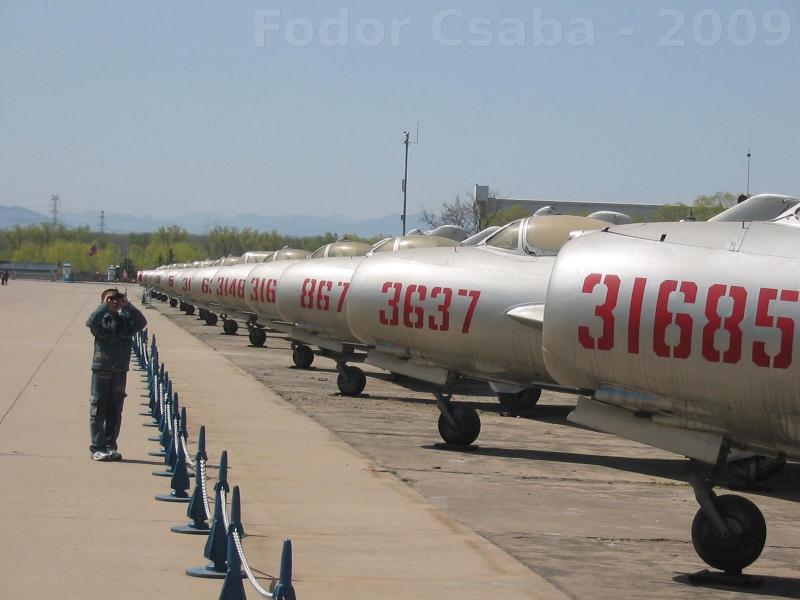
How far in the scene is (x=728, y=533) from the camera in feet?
27.9

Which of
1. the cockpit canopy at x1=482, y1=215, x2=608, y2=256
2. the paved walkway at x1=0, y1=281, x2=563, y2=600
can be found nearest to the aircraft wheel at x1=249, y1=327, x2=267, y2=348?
the paved walkway at x1=0, y1=281, x2=563, y2=600

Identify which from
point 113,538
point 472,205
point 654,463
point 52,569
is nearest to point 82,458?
point 113,538

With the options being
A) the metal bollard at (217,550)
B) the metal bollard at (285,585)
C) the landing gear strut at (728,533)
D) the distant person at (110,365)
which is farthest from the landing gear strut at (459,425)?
the metal bollard at (285,585)

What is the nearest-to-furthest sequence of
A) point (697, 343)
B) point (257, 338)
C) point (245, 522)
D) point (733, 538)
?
point (697, 343), point (733, 538), point (245, 522), point (257, 338)

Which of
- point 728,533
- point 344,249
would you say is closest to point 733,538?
point 728,533

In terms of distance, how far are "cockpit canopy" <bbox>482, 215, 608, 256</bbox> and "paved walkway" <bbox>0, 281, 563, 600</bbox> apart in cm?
296

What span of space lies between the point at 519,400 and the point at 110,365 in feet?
23.5

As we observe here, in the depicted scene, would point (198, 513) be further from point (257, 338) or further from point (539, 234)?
point (257, 338)

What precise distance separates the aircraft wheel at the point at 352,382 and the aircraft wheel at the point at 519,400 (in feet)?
8.95

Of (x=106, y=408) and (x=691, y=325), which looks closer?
(x=691, y=325)

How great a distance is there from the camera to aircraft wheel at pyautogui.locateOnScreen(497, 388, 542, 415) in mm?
18688

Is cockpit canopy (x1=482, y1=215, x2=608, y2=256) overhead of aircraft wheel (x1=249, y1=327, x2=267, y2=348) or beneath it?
overhead

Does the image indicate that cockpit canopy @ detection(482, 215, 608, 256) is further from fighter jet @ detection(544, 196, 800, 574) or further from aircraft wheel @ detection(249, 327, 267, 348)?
aircraft wheel @ detection(249, 327, 267, 348)

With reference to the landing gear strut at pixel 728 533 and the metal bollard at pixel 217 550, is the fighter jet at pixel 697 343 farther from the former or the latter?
the metal bollard at pixel 217 550
